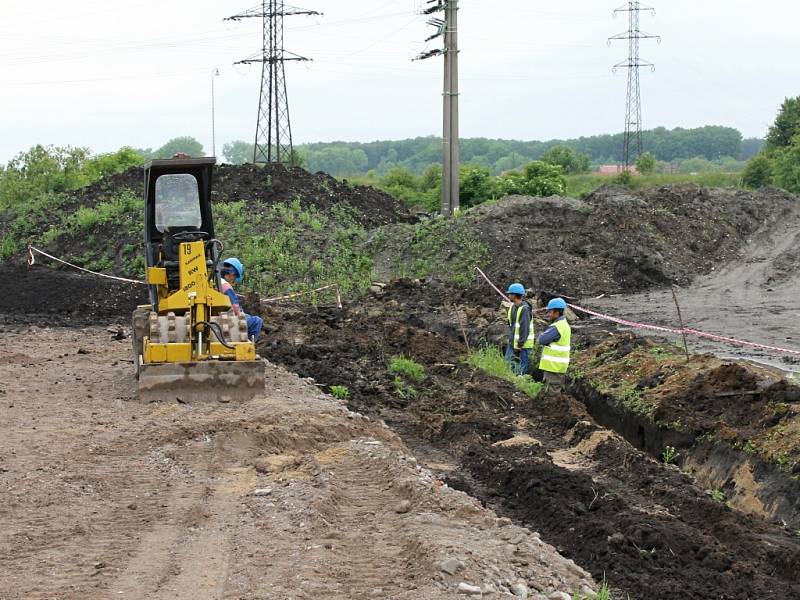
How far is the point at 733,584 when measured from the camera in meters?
7.59

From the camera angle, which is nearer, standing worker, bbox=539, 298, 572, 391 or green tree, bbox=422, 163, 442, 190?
standing worker, bbox=539, 298, 572, 391

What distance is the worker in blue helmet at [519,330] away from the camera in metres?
16.0

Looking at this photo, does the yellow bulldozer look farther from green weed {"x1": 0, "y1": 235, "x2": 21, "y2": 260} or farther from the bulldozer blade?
green weed {"x1": 0, "y1": 235, "x2": 21, "y2": 260}

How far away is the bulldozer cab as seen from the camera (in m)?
13.5

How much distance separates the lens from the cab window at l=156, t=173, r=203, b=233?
542 inches

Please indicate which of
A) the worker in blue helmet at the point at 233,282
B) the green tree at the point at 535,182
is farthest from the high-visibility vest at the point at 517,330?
the green tree at the point at 535,182

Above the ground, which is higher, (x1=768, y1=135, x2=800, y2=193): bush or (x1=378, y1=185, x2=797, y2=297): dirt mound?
(x1=768, y1=135, x2=800, y2=193): bush

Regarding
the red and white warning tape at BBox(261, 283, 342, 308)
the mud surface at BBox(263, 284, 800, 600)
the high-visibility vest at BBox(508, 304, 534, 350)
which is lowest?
the mud surface at BBox(263, 284, 800, 600)

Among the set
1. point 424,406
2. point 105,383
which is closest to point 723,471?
point 424,406

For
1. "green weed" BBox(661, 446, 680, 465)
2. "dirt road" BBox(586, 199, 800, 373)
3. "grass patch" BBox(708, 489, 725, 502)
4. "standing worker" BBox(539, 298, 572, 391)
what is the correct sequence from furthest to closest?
"dirt road" BBox(586, 199, 800, 373) < "standing worker" BBox(539, 298, 572, 391) < "green weed" BBox(661, 446, 680, 465) < "grass patch" BBox(708, 489, 725, 502)

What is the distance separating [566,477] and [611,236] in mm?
20257

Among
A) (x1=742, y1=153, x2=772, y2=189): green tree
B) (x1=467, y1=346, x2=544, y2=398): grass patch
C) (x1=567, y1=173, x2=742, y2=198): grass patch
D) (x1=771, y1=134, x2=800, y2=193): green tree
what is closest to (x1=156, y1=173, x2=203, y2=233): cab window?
(x1=467, y1=346, x2=544, y2=398): grass patch

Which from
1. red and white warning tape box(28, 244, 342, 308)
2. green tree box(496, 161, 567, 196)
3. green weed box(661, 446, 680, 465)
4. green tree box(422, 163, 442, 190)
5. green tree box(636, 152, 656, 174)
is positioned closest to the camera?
green weed box(661, 446, 680, 465)

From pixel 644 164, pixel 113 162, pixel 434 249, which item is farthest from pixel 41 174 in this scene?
pixel 644 164
